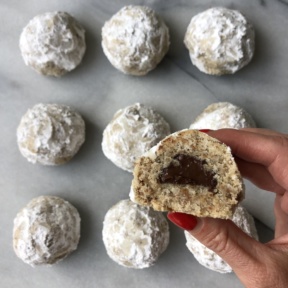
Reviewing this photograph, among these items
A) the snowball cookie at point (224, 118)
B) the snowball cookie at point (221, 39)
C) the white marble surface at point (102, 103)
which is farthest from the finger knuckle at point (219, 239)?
the snowball cookie at point (221, 39)

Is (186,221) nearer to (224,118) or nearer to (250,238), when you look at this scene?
(250,238)

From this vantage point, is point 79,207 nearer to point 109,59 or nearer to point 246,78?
point 109,59

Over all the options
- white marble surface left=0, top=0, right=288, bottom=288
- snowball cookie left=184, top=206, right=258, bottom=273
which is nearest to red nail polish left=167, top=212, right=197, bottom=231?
snowball cookie left=184, top=206, right=258, bottom=273

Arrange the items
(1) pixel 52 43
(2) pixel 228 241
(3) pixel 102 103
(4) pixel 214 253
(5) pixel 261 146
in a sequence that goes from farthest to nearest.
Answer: (3) pixel 102 103 < (1) pixel 52 43 < (4) pixel 214 253 < (5) pixel 261 146 < (2) pixel 228 241

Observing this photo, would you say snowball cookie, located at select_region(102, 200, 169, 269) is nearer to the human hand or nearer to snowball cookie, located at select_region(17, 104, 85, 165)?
snowball cookie, located at select_region(17, 104, 85, 165)

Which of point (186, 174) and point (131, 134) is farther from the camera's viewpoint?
point (131, 134)

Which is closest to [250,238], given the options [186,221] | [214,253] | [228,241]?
[228,241]
